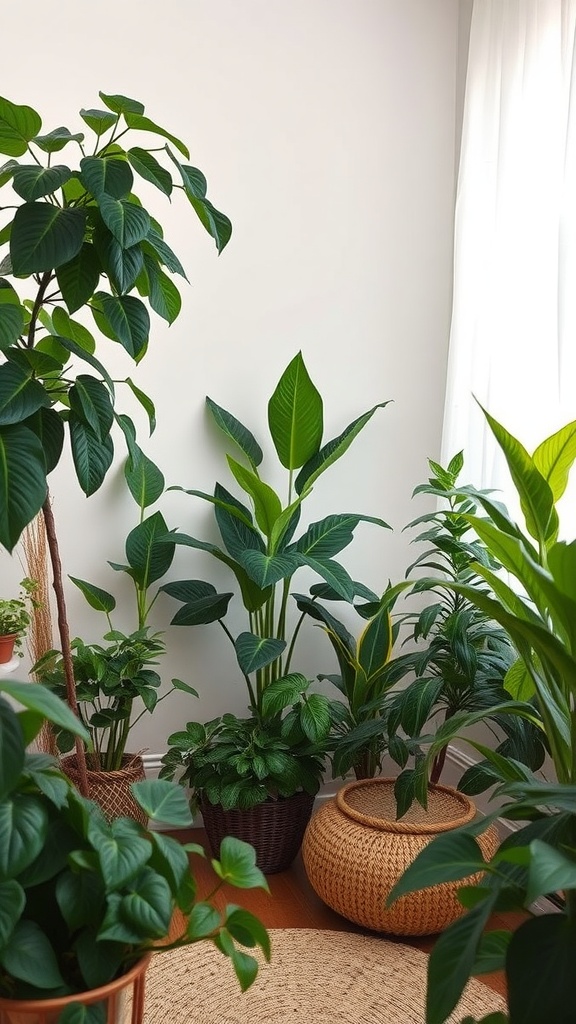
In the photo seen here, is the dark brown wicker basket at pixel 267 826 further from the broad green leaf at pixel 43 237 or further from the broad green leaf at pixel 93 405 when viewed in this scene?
the broad green leaf at pixel 43 237

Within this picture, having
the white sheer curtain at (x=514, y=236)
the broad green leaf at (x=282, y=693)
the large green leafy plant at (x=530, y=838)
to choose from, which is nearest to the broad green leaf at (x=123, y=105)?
the large green leafy plant at (x=530, y=838)

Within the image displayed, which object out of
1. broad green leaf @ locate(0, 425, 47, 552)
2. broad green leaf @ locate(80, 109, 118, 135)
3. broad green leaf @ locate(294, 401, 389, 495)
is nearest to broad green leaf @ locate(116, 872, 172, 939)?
broad green leaf @ locate(0, 425, 47, 552)

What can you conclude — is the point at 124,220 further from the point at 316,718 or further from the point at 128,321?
the point at 316,718

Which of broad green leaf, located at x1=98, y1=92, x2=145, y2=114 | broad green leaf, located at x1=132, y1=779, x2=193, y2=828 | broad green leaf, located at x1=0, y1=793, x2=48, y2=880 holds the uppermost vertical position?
broad green leaf, located at x1=98, y1=92, x2=145, y2=114

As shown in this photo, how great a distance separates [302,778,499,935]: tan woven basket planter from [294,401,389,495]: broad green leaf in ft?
3.07

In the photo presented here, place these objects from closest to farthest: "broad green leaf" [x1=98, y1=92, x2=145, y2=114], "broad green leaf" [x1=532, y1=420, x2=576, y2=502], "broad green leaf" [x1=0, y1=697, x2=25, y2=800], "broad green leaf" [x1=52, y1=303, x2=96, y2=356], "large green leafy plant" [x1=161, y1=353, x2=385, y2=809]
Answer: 1. "broad green leaf" [x1=0, y1=697, x2=25, y2=800]
2. "broad green leaf" [x1=98, y1=92, x2=145, y2=114]
3. "broad green leaf" [x1=532, y1=420, x2=576, y2=502]
4. "broad green leaf" [x1=52, y1=303, x2=96, y2=356]
5. "large green leafy plant" [x1=161, y1=353, x2=385, y2=809]

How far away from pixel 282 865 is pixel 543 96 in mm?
2268

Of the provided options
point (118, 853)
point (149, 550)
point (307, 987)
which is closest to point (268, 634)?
point (149, 550)

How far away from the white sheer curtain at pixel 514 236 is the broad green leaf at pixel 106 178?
3.73 ft

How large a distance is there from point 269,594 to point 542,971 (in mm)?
1787

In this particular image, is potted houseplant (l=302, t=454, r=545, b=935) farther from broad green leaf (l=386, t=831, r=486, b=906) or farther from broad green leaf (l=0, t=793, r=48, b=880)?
broad green leaf (l=0, t=793, r=48, b=880)

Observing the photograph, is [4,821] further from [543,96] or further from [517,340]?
[543,96]

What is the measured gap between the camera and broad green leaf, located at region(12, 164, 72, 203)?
5.21ft

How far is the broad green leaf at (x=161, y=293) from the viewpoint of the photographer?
5.87ft
